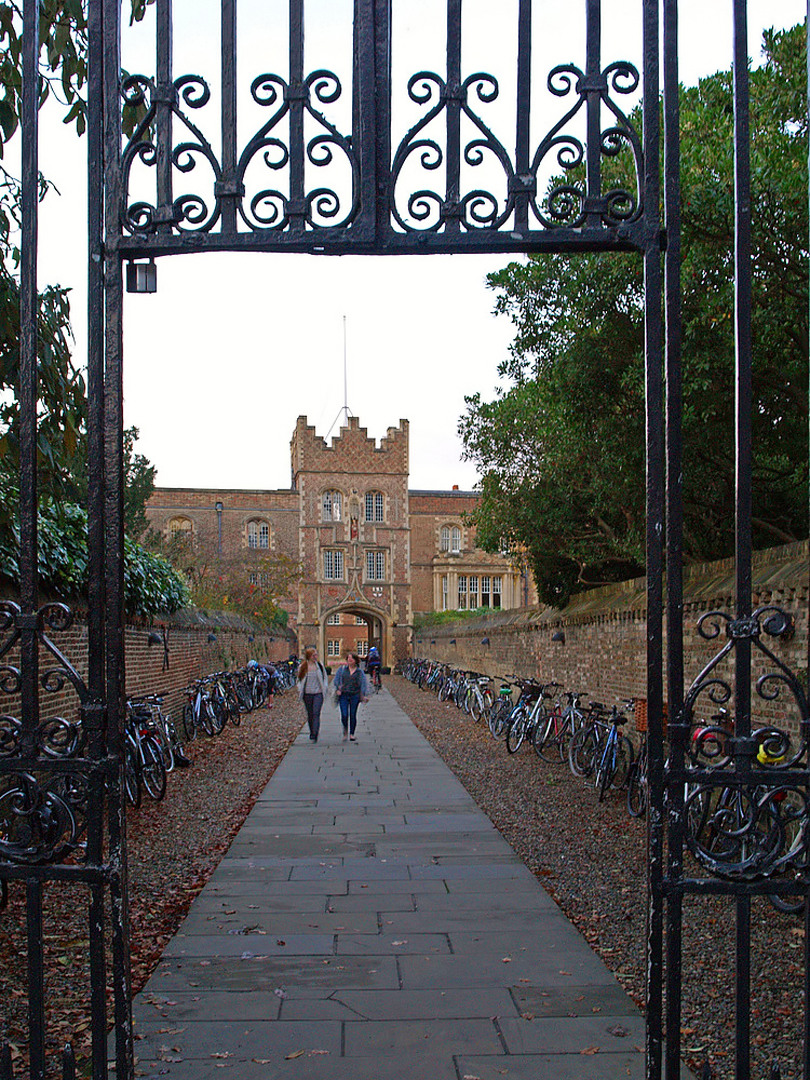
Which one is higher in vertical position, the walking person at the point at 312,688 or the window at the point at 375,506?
the window at the point at 375,506

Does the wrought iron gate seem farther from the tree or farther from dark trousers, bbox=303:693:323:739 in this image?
dark trousers, bbox=303:693:323:739

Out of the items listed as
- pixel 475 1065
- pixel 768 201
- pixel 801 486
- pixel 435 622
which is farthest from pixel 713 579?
pixel 435 622

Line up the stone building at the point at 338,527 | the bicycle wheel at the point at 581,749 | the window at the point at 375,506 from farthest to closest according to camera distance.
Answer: the window at the point at 375,506 → the stone building at the point at 338,527 → the bicycle wheel at the point at 581,749

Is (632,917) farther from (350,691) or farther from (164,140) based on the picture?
(350,691)

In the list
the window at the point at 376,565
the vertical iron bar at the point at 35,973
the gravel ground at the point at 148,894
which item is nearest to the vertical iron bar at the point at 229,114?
the vertical iron bar at the point at 35,973

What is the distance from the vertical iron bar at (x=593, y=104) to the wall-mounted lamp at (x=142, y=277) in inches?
55.6

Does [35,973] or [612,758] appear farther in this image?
[612,758]

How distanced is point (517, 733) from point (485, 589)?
42554mm

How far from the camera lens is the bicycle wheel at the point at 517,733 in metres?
13.8

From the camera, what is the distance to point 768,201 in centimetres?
821

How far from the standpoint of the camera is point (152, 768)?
9.40 m

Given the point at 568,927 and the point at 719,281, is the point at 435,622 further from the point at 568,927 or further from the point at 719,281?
the point at 568,927

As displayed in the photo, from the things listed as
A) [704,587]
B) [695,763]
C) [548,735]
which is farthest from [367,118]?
[548,735]

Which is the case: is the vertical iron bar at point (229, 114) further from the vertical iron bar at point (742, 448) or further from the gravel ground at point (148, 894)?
the gravel ground at point (148, 894)
